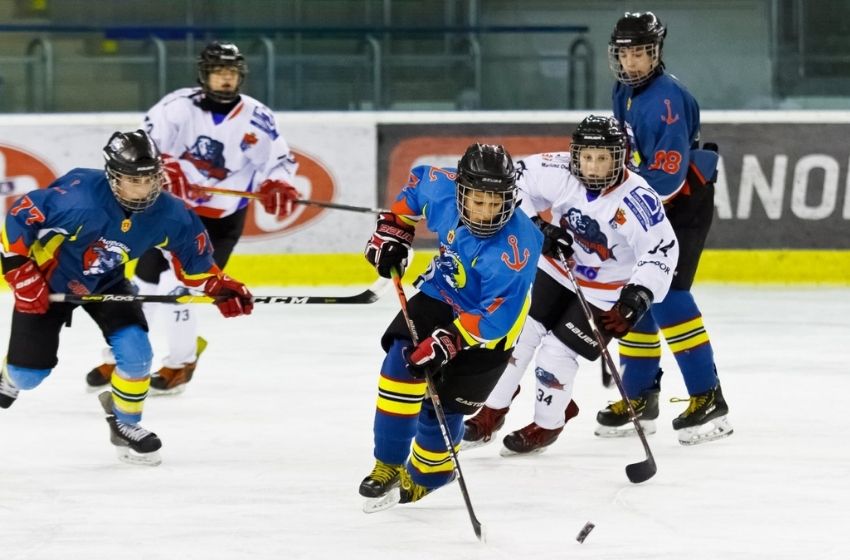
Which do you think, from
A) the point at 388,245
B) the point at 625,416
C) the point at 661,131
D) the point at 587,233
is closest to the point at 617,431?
the point at 625,416

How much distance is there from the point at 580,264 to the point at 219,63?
5.14ft

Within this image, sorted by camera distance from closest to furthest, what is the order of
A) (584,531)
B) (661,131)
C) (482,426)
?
(584,531) → (482,426) → (661,131)

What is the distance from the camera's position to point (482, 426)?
3.85 m

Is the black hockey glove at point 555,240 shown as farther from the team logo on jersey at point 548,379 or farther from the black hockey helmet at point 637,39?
the black hockey helmet at point 637,39

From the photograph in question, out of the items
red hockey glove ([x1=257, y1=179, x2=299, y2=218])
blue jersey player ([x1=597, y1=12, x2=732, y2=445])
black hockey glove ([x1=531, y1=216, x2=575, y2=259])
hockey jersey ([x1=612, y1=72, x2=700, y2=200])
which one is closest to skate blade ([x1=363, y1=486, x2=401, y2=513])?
black hockey glove ([x1=531, y1=216, x2=575, y2=259])

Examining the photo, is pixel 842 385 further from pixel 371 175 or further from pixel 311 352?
pixel 371 175

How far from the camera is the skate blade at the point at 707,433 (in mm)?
3949

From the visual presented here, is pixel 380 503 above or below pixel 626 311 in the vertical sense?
below

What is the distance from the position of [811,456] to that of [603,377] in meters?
0.90

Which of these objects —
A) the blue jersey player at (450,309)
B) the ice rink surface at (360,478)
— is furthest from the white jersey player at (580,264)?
the blue jersey player at (450,309)

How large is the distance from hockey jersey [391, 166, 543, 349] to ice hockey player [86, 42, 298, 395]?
1.47 metres

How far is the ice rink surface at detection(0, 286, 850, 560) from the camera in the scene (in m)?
2.94

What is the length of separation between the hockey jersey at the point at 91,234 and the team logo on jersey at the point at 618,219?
1035mm

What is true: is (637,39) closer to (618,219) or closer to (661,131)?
(661,131)
